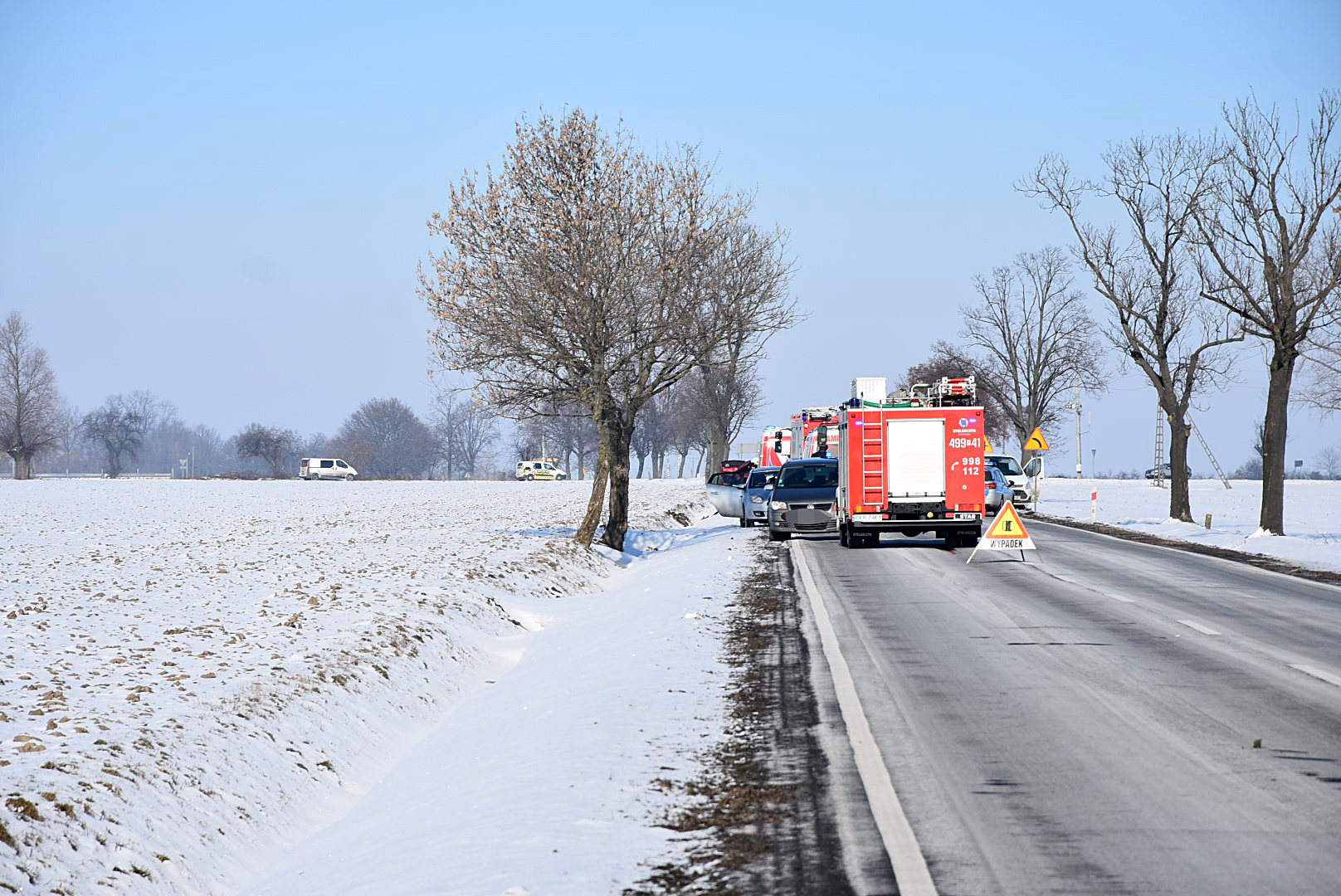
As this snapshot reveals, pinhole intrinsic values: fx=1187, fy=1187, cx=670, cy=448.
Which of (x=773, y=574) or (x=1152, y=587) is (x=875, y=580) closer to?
(x=773, y=574)

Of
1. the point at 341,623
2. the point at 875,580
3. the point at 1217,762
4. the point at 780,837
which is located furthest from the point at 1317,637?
the point at 341,623

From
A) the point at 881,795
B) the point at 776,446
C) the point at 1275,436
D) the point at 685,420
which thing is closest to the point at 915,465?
the point at 1275,436

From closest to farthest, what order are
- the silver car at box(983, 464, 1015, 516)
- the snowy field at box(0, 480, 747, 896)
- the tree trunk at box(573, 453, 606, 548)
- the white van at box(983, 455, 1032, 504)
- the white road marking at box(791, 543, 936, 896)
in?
the white road marking at box(791, 543, 936, 896) < the snowy field at box(0, 480, 747, 896) < the tree trunk at box(573, 453, 606, 548) < the silver car at box(983, 464, 1015, 516) < the white van at box(983, 455, 1032, 504)

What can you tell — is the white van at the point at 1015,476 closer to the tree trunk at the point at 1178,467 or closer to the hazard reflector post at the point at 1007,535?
the tree trunk at the point at 1178,467

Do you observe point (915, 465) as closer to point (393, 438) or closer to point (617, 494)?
point (617, 494)

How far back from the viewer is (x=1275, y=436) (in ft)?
92.3

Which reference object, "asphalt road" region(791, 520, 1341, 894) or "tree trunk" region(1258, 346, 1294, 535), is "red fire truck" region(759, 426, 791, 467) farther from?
"asphalt road" region(791, 520, 1341, 894)

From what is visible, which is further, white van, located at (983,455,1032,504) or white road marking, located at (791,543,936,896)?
white van, located at (983,455,1032,504)

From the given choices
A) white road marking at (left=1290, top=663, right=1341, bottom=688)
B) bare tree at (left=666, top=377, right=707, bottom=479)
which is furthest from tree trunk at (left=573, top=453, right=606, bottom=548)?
bare tree at (left=666, top=377, right=707, bottom=479)

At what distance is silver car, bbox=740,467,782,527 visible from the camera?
33844 millimetres

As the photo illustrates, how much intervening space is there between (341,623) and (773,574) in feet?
28.2

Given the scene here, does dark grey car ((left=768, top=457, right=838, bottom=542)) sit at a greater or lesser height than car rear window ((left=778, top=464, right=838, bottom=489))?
lesser

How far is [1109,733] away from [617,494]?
2010 centimetres

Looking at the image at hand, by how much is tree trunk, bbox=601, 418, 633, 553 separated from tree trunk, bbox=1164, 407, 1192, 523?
60.5 ft
